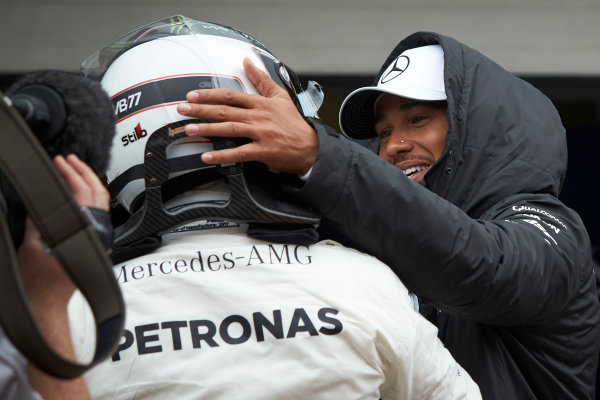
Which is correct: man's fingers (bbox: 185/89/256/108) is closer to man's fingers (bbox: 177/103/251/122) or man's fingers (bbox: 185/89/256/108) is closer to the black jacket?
man's fingers (bbox: 177/103/251/122)

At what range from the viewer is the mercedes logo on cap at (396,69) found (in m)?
2.10

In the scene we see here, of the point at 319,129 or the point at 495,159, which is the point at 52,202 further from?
the point at 495,159

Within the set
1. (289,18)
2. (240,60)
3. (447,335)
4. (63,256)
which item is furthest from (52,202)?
(289,18)

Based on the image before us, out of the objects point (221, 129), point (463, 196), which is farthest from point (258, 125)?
point (463, 196)

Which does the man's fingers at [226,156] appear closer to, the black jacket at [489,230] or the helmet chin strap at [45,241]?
the black jacket at [489,230]

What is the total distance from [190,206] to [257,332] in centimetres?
23

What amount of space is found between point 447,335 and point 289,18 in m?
2.64

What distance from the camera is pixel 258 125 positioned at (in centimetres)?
133

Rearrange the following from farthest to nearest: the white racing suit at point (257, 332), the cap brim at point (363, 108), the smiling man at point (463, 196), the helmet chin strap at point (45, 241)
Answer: the cap brim at point (363, 108)
the smiling man at point (463, 196)
the white racing suit at point (257, 332)
the helmet chin strap at point (45, 241)

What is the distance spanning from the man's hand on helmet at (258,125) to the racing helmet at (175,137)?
0.08 ft

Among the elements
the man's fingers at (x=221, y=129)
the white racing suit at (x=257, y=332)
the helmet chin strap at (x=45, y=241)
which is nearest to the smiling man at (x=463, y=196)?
the man's fingers at (x=221, y=129)

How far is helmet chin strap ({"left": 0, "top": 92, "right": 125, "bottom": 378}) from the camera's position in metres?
0.88

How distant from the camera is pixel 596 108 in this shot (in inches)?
251

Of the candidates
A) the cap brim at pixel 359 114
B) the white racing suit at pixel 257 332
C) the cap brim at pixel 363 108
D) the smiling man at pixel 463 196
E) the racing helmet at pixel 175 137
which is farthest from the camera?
the cap brim at pixel 359 114
